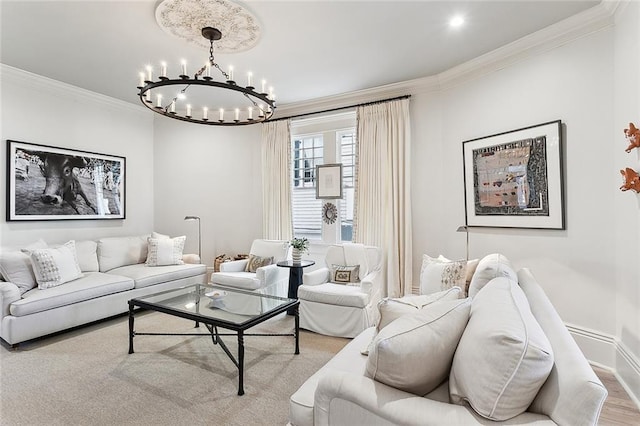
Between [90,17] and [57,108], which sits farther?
[57,108]

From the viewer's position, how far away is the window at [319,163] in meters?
5.05

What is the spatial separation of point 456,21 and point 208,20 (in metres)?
2.23

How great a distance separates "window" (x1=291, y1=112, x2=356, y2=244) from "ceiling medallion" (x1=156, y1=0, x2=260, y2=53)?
2009mm

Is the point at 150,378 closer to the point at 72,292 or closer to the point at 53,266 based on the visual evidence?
the point at 72,292

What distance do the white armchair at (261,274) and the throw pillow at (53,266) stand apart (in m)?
1.63

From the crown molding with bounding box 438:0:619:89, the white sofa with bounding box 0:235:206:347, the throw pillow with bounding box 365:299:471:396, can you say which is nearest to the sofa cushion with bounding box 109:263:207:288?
the white sofa with bounding box 0:235:206:347

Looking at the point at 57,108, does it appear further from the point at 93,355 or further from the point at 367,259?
the point at 367,259

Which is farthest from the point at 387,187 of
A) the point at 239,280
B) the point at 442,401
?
the point at 442,401


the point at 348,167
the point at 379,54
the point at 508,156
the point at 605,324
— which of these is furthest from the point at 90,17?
the point at 605,324

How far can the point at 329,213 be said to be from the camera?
202 inches

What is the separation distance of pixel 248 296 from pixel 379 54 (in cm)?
296

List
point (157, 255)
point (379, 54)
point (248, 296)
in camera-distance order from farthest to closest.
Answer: point (157, 255)
point (379, 54)
point (248, 296)

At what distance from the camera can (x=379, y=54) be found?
3633mm

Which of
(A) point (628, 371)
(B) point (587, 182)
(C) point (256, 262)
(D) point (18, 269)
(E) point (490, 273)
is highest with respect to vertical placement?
(B) point (587, 182)
